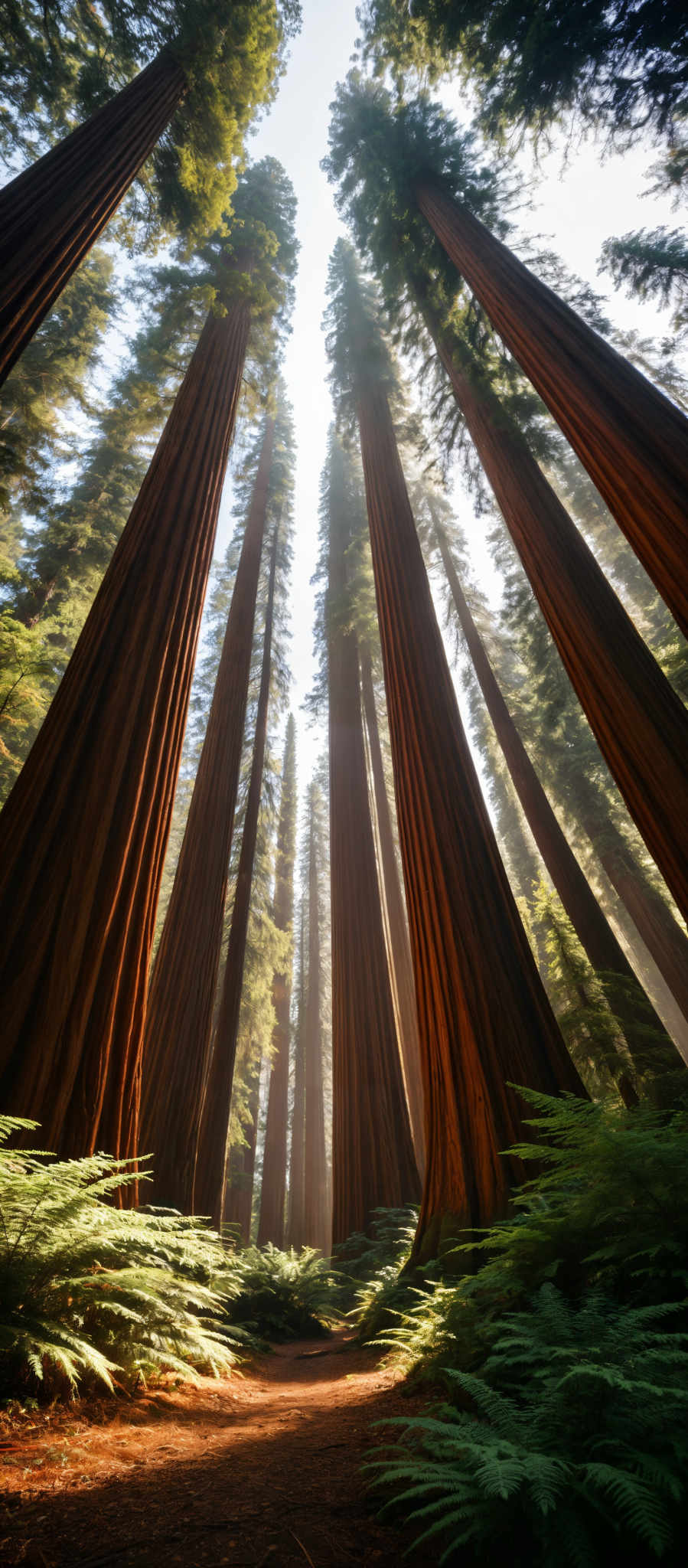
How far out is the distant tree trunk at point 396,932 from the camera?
13680mm

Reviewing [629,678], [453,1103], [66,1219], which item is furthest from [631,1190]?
[629,678]

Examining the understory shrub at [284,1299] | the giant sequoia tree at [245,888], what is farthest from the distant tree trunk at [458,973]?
the giant sequoia tree at [245,888]

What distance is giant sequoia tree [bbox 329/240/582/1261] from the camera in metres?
4.33

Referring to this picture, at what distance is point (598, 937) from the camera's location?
9172 millimetres

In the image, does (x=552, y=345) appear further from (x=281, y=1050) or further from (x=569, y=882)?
(x=281, y=1050)

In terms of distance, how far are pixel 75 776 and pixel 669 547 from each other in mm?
4659

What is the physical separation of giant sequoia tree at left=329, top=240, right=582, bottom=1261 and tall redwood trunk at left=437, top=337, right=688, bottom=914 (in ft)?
4.31

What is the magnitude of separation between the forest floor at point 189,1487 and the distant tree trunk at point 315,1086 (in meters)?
→ 19.4

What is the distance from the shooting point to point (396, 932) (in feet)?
51.6

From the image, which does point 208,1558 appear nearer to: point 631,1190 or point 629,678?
point 631,1190

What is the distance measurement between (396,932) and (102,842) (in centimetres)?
1280

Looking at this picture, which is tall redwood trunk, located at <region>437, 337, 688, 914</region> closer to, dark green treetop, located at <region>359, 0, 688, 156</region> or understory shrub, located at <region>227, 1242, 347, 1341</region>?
dark green treetop, located at <region>359, 0, 688, 156</region>

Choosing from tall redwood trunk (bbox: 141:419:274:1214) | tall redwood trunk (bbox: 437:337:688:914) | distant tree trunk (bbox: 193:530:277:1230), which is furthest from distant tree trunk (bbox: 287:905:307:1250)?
tall redwood trunk (bbox: 437:337:688:914)

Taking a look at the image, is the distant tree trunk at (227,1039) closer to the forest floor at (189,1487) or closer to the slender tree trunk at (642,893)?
the forest floor at (189,1487)
